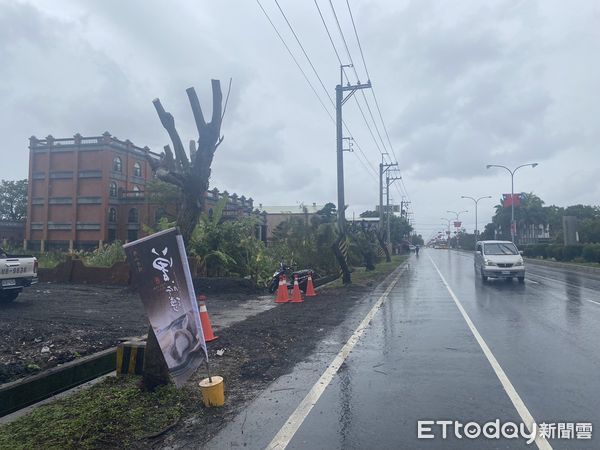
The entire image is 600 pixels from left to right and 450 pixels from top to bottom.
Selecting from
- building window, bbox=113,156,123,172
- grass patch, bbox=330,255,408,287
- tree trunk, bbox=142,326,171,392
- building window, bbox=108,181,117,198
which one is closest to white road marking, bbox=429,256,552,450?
tree trunk, bbox=142,326,171,392

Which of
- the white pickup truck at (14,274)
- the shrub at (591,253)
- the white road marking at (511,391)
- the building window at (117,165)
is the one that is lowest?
the white road marking at (511,391)

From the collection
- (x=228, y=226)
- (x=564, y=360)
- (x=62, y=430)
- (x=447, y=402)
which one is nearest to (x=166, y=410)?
(x=62, y=430)

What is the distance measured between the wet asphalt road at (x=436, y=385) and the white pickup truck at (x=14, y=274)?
8.64 meters

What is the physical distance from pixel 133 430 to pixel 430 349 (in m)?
5.11

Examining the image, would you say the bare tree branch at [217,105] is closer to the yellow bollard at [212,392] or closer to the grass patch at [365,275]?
the yellow bollard at [212,392]

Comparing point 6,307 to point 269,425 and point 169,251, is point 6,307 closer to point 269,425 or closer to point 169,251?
point 169,251

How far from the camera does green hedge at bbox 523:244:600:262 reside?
37.2 meters

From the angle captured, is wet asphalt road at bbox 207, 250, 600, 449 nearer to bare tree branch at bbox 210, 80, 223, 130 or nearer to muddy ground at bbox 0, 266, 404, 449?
muddy ground at bbox 0, 266, 404, 449

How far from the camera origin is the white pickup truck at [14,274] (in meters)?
13.0

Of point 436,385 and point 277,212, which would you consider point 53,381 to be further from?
point 277,212

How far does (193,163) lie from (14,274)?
757 centimetres

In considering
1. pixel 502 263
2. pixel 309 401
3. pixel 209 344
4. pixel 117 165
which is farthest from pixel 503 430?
pixel 117 165

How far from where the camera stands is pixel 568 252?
42031 millimetres

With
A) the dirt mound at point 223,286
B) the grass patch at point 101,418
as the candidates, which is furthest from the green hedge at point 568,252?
the grass patch at point 101,418
